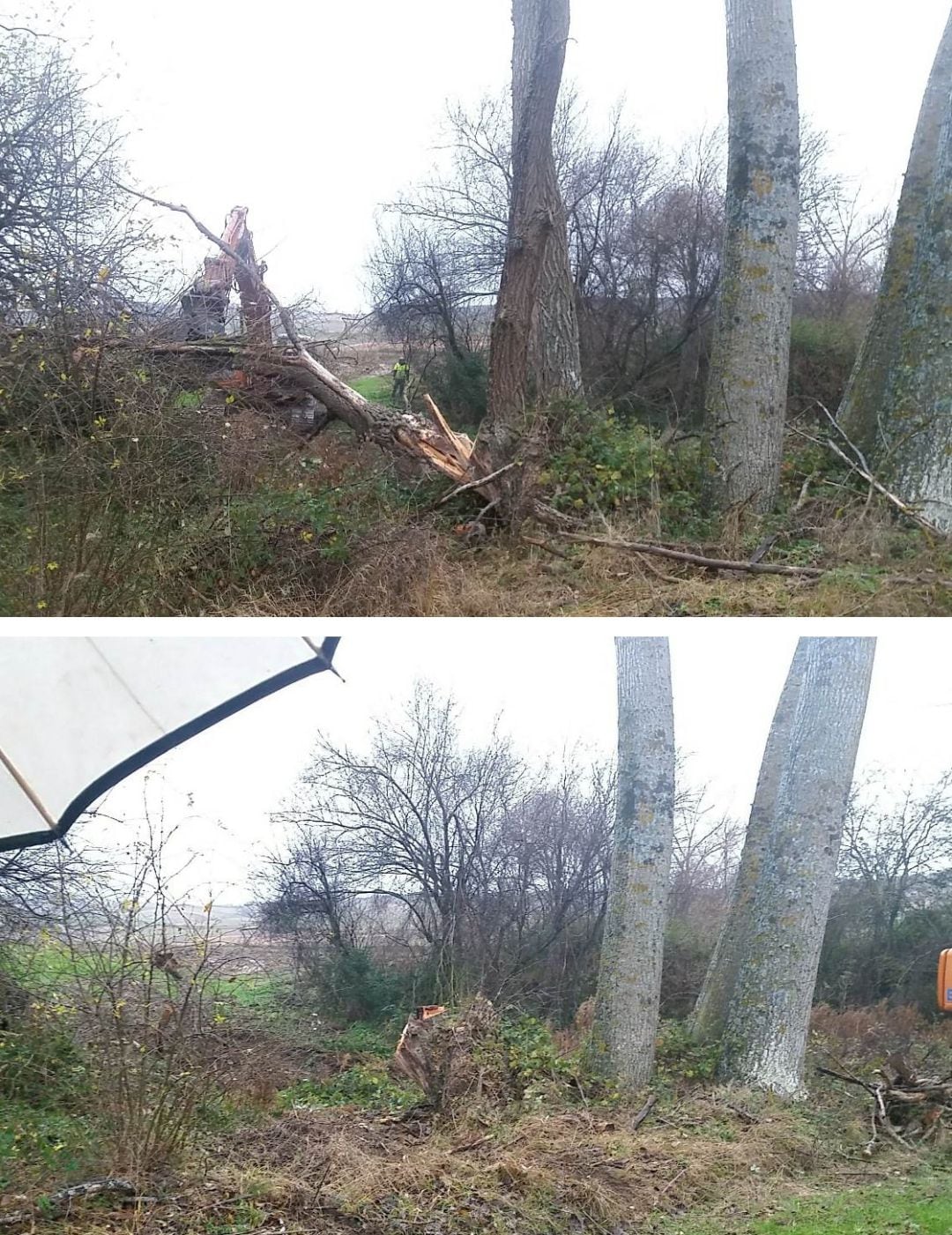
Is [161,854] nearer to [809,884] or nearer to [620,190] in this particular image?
[809,884]

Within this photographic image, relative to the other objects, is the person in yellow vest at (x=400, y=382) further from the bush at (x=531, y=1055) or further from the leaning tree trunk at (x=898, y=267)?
the bush at (x=531, y=1055)

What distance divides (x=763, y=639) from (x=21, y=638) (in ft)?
11.7

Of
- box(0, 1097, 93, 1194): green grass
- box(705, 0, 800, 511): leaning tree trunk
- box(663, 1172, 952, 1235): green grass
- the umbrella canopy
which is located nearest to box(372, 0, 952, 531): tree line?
box(705, 0, 800, 511): leaning tree trunk

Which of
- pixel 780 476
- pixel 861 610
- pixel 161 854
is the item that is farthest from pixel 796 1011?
pixel 161 854

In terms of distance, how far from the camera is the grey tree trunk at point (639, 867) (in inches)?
235

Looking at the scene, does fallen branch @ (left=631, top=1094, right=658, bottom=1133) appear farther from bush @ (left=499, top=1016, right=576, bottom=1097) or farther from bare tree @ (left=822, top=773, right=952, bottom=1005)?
bare tree @ (left=822, top=773, right=952, bottom=1005)

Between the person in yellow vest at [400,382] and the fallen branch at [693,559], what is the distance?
6.62 ft

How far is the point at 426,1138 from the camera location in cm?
448

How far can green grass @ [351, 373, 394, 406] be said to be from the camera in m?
6.88

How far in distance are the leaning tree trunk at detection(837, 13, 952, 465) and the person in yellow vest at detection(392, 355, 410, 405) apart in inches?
112

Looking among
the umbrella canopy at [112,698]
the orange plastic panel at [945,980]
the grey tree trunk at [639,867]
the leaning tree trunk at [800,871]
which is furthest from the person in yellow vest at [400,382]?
the orange plastic panel at [945,980]

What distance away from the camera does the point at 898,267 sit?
7418 mm

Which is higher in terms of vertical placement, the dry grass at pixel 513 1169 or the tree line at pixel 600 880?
the tree line at pixel 600 880

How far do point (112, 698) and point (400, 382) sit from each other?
13.1 ft
